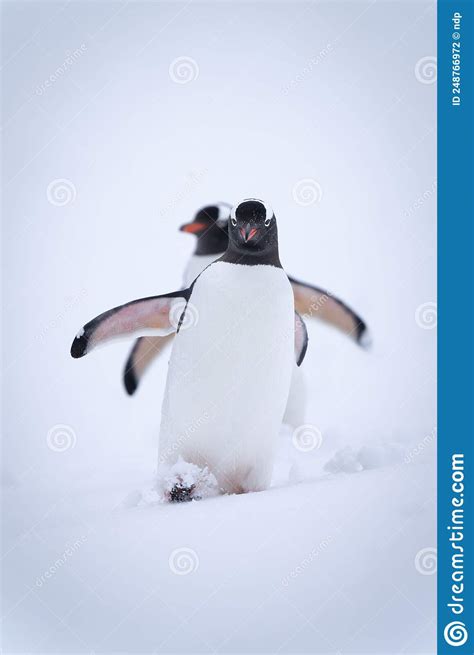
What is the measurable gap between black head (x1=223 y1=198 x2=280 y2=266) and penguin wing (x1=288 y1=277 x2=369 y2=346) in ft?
1.19

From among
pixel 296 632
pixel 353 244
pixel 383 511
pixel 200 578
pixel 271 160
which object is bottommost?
pixel 296 632

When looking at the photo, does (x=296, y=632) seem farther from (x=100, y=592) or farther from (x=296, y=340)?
(x=296, y=340)

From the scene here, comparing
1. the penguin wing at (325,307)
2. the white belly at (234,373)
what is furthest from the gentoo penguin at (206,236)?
the white belly at (234,373)

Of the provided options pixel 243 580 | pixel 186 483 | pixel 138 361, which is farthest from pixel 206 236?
pixel 243 580

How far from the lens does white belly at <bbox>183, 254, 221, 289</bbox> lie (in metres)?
3.44

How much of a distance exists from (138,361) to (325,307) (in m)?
0.88

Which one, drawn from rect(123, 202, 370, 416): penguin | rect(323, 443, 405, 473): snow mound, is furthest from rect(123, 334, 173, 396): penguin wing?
rect(323, 443, 405, 473): snow mound

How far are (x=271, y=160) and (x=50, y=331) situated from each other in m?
1.01

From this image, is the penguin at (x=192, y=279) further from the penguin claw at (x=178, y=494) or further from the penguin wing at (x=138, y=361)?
the penguin claw at (x=178, y=494)

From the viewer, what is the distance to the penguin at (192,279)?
2.34m

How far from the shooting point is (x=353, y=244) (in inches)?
106

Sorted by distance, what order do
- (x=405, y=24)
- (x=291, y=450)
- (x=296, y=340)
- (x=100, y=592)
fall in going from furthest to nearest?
(x=291, y=450) < (x=296, y=340) < (x=405, y=24) < (x=100, y=592)

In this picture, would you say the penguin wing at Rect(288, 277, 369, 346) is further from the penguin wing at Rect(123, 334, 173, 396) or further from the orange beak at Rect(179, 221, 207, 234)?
the orange beak at Rect(179, 221, 207, 234)
